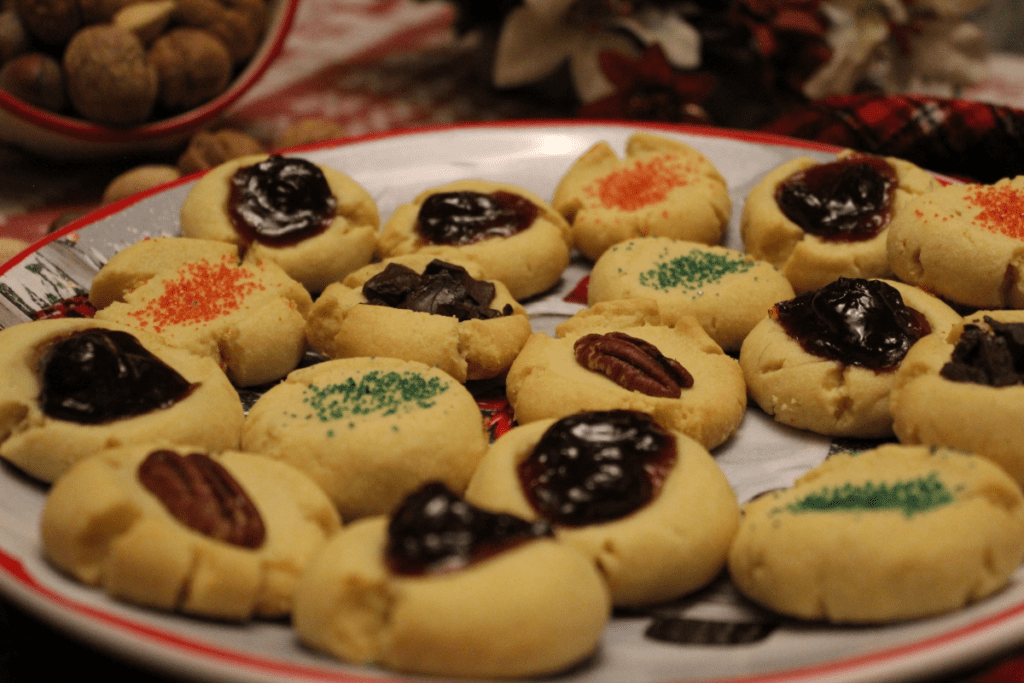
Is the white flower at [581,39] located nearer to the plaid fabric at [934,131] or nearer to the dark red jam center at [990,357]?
the plaid fabric at [934,131]

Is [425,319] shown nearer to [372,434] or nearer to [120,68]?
[372,434]

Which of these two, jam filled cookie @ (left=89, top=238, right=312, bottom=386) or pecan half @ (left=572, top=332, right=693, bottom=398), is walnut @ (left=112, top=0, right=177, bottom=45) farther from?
pecan half @ (left=572, top=332, right=693, bottom=398)

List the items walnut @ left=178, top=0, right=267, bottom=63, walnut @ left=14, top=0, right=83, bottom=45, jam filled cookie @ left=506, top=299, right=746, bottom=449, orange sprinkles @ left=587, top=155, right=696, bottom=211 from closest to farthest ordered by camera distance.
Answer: jam filled cookie @ left=506, top=299, right=746, bottom=449, orange sprinkles @ left=587, top=155, right=696, bottom=211, walnut @ left=14, top=0, right=83, bottom=45, walnut @ left=178, top=0, right=267, bottom=63

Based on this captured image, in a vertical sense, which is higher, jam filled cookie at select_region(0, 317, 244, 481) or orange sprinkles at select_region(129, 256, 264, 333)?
jam filled cookie at select_region(0, 317, 244, 481)

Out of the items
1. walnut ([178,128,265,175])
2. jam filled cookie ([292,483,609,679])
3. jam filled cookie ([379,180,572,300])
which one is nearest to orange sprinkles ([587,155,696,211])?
jam filled cookie ([379,180,572,300])

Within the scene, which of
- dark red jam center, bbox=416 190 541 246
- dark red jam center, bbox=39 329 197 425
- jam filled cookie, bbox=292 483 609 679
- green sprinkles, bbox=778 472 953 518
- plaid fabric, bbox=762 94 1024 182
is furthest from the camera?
plaid fabric, bbox=762 94 1024 182

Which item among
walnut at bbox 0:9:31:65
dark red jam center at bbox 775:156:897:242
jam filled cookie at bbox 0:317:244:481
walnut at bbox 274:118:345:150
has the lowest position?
walnut at bbox 274:118:345:150

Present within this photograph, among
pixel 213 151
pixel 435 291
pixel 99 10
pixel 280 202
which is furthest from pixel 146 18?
pixel 435 291
